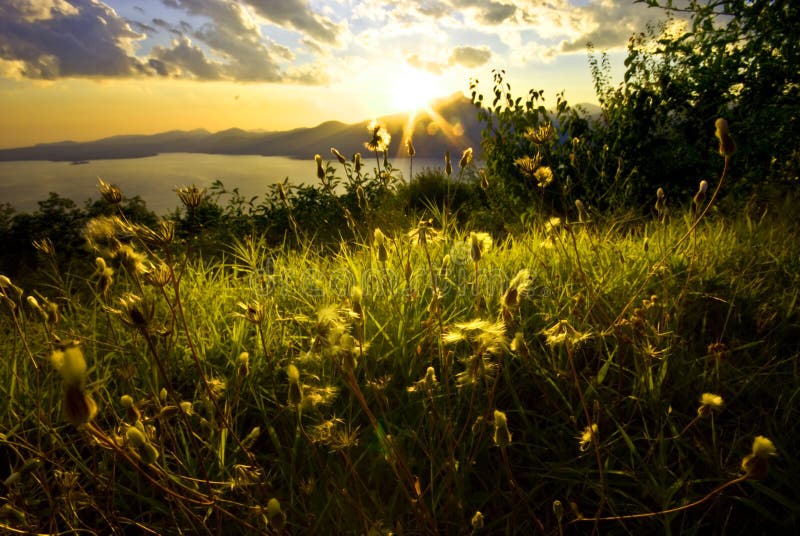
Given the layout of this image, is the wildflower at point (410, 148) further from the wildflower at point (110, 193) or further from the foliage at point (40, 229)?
the foliage at point (40, 229)

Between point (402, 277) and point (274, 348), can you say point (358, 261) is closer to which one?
point (402, 277)

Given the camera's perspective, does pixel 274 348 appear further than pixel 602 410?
Yes

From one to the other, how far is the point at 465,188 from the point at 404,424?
9553 mm

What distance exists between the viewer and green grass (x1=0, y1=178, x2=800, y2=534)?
1.57 metres

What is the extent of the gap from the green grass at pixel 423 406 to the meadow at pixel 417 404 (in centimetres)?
2

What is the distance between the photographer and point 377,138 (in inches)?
116

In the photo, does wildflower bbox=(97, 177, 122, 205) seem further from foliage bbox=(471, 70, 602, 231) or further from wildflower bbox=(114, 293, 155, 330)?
foliage bbox=(471, 70, 602, 231)

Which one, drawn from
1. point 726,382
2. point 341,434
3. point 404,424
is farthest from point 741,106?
point 341,434

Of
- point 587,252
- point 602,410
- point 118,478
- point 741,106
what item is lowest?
point 118,478

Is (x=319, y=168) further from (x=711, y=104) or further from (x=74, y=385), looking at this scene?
(x=711, y=104)

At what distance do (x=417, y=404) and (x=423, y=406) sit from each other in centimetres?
3

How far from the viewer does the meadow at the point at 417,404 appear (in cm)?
153

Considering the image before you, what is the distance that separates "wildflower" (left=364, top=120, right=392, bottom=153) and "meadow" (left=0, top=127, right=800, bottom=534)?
81cm

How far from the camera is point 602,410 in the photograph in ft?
6.68
